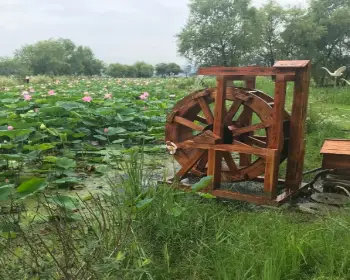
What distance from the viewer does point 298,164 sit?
3.54m

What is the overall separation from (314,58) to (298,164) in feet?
94.7

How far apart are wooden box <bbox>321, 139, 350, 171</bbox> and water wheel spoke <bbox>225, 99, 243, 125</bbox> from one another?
0.83 meters

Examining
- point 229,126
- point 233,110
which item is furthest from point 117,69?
point 233,110

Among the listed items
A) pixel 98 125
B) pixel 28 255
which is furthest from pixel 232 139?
pixel 98 125

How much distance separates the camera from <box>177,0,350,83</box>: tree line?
30.4 m

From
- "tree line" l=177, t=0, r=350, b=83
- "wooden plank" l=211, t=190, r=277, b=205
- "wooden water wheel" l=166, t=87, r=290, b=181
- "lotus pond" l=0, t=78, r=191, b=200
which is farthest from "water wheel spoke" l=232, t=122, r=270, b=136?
"tree line" l=177, t=0, r=350, b=83

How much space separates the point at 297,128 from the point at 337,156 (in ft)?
1.58

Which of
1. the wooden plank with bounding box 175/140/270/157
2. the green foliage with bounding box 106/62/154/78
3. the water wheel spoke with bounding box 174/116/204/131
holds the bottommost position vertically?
the green foliage with bounding box 106/62/154/78

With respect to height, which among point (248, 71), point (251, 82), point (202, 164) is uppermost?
point (248, 71)

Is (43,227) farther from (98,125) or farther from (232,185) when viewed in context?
(98,125)

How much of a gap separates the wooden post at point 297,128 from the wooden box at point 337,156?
0.82 ft

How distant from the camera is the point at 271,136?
10.6 feet

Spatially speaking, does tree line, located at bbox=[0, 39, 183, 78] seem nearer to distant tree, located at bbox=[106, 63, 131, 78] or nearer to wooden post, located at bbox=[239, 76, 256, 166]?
distant tree, located at bbox=[106, 63, 131, 78]

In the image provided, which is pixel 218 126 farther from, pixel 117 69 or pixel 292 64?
pixel 117 69
